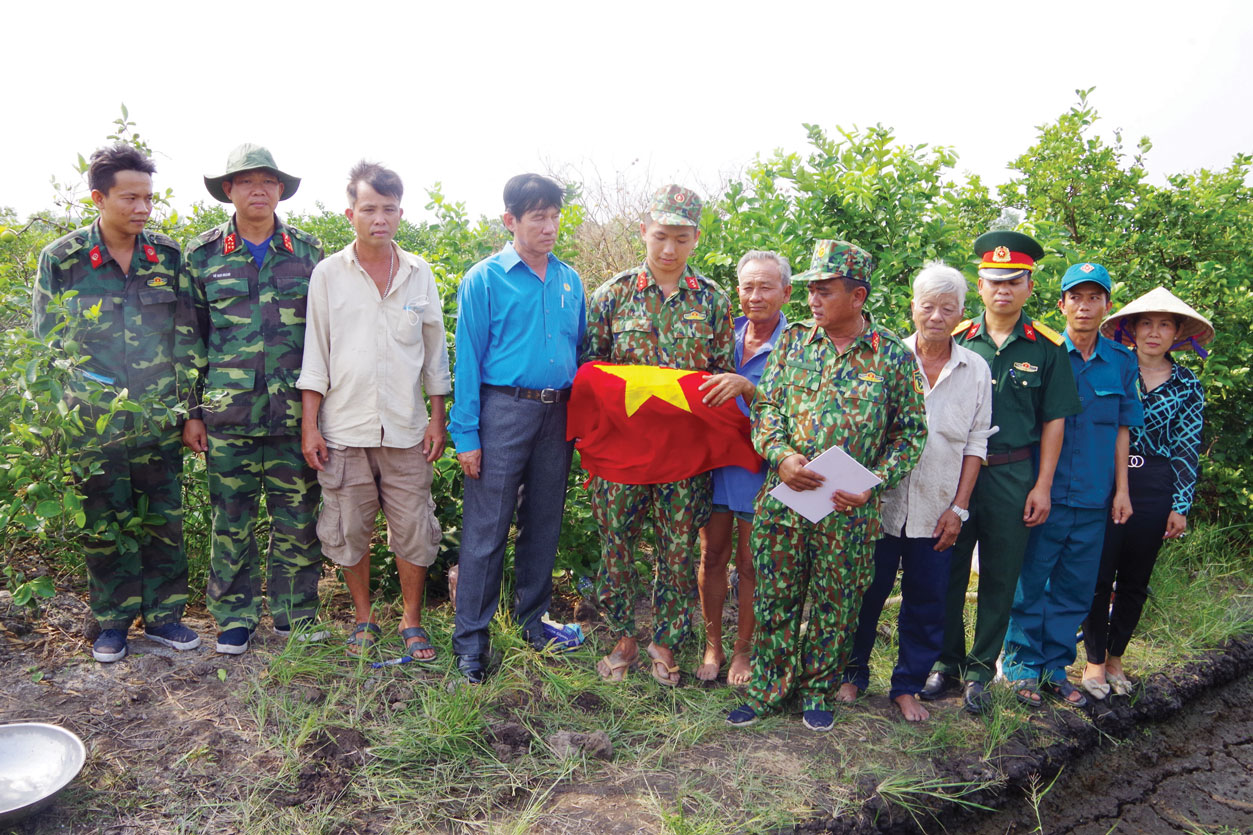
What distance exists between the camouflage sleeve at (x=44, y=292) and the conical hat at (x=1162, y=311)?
14.8ft

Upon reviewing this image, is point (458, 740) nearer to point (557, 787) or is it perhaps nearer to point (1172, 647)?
point (557, 787)

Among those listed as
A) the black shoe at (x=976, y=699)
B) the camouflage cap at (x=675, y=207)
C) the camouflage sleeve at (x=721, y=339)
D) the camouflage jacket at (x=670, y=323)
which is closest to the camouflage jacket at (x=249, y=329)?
the camouflage jacket at (x=670, y=323)

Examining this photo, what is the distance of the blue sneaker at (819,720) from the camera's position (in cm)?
323

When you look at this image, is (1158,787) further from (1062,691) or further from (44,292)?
(44,292)

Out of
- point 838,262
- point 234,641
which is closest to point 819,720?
point 838,262

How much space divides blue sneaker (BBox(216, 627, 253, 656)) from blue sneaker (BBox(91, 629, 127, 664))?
38 cm

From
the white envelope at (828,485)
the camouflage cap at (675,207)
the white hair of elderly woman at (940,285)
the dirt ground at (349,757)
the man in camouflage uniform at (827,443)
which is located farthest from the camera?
the camouflage cap at (675,207)

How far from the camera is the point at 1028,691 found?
359 cm

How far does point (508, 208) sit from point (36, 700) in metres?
2.69

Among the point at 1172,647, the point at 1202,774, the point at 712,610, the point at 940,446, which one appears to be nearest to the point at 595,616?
the point at 712,610

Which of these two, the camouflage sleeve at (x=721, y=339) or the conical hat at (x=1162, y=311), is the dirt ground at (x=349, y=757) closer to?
the camouflage sleeve at (x=721, y=339)

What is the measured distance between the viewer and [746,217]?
4.82 metres

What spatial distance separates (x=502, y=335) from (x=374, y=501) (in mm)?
939

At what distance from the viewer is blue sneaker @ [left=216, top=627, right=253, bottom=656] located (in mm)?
3484
